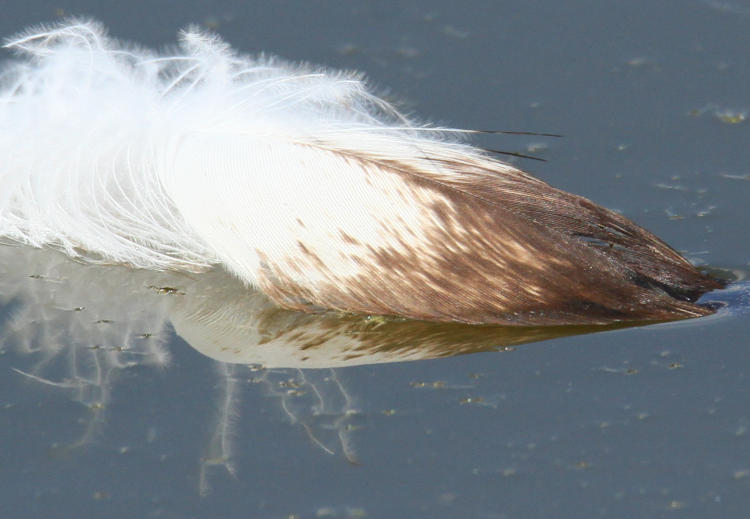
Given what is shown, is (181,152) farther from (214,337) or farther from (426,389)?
(426,389)

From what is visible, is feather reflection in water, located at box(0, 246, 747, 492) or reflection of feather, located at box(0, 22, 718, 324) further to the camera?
reflection of feather, located at box(0, 22, 718, 324)

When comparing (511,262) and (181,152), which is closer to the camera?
(511,262)

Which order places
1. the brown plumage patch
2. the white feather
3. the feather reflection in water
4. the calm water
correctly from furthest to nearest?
the white feather < the brown plumage patch < the feather reflection in water < the calm water

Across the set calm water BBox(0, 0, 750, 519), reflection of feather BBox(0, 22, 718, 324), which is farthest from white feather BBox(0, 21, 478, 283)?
calm water BBox(0, 0, 750, 519)

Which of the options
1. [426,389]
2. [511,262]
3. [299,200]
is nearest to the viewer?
[426,389]

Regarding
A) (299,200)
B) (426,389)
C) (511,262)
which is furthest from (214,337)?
(511,262)

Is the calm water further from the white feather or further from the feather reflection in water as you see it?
the white feather

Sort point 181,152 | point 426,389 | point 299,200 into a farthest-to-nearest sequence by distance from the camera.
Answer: point 181,152, point 299,200, point 426,389
